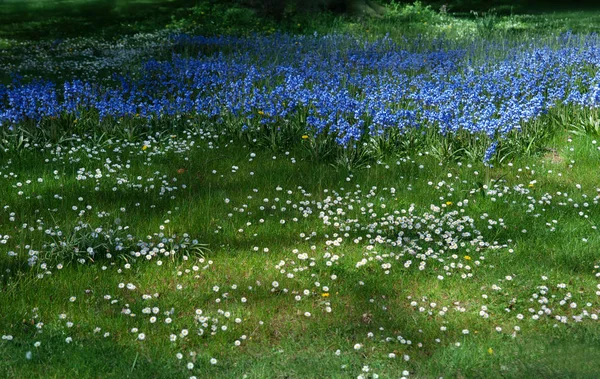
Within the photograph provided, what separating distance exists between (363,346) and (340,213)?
1.84 m

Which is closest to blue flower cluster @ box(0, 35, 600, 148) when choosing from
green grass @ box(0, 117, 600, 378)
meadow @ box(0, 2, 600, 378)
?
meadow @ box(0, 2, 600, 378)

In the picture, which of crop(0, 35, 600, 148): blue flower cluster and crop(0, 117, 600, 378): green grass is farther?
crop(0, 35, 600, 148): blue flower cluster

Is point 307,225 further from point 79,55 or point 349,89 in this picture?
point 79,55

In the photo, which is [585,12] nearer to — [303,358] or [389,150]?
[389,150]

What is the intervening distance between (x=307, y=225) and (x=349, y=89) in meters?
3.80

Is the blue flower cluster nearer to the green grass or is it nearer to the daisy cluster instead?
the green grass

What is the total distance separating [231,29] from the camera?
14.8m

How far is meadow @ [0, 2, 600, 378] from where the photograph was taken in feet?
13.5

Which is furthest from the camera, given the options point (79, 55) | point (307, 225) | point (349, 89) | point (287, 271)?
point (79, 55)

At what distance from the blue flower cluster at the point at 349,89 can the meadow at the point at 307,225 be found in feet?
0.15

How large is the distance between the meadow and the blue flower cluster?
46 mm

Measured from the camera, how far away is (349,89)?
9.07 metres

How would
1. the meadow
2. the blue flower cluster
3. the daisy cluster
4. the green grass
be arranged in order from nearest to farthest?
1. the green grass
2. the meadow
3. the blue flower cluster
4. the daisy cluster

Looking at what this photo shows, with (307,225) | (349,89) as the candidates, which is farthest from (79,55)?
(307,225)
